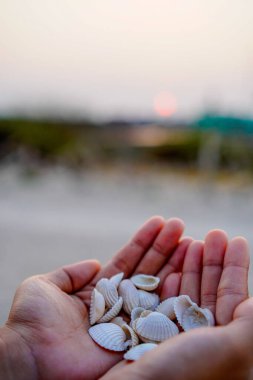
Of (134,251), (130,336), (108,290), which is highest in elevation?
(134,251)

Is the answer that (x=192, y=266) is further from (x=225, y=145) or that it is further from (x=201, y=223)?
(x=225, y=145)

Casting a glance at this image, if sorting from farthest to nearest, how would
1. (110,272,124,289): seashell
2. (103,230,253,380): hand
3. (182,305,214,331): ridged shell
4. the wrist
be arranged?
1. (110,272,124,289): seashell
2. (182,305,214,331): ridged shell
3. the wrist
4. (103,230,253,380): hand

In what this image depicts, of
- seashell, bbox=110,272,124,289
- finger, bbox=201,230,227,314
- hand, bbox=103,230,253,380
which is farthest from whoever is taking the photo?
seashell, bbox=110,272,124,289

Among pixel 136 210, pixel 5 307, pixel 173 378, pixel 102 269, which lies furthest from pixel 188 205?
pixel 173 378

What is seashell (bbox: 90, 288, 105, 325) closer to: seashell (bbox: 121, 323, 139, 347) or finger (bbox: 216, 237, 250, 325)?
seashell (bbox: 121, 323, 139, 347)

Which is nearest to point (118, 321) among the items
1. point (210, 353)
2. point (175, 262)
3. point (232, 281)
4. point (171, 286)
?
point (171, 286)

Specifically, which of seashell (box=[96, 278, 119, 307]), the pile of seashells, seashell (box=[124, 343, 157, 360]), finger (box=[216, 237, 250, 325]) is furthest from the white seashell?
finger (box=[216, 237, 250, 325])

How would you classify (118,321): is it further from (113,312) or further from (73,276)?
(73,276)

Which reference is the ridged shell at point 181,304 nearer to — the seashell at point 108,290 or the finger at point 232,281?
the finger at point 232,281

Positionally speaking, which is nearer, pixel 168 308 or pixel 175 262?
pixel 168 308
